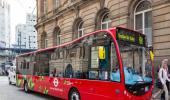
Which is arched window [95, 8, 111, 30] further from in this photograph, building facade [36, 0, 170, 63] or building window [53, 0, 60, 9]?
building window [53, 0, 60, 9]

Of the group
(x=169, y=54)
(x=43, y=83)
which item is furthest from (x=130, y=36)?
(x=43, y=83)

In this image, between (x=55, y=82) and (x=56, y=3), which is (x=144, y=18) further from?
(x=56, y=3)

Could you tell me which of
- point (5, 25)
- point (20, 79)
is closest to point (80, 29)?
point (20, 79)

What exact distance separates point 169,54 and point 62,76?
5.60m

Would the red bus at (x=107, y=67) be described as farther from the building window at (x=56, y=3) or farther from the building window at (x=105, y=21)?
the building window at (x=56, y=3)

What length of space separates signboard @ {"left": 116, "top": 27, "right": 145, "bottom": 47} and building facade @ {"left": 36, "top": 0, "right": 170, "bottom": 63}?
402cm

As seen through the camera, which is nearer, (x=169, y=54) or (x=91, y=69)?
(x=91, y=69)

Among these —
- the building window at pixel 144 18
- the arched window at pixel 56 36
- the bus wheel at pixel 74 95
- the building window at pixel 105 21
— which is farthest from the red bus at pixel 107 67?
the arched window at pixel 56 36

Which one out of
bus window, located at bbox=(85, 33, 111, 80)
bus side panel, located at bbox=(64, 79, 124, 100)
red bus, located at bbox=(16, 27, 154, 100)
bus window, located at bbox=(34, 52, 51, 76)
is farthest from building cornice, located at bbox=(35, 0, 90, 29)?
bus window, located at bbox=(85, 33, 111, 80)

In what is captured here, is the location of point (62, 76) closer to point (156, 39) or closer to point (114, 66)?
point (114, 66)

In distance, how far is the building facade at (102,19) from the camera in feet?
55.6

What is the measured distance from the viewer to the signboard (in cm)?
1086

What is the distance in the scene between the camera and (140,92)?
1077 cm

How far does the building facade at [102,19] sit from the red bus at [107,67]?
413 cm
